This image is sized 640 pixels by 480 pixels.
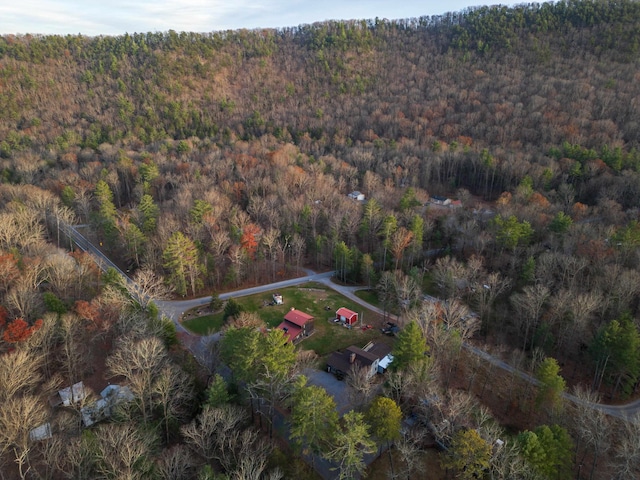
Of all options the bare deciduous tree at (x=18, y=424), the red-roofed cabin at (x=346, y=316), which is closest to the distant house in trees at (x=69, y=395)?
the bare deciduous tree at (x=18, y=424)

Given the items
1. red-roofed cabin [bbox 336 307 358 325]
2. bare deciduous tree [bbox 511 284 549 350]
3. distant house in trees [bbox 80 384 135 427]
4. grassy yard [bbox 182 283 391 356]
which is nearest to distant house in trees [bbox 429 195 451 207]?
grassy yard [bbox 182 283 391 356]

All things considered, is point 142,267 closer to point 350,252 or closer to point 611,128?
point 350,252

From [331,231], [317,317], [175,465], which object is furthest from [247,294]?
[175,465]

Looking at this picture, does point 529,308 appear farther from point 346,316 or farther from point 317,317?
point 317,317

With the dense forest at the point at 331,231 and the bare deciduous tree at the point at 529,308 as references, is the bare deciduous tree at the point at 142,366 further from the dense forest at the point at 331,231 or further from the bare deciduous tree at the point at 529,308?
the bare deciduous tree at the point at 529,308

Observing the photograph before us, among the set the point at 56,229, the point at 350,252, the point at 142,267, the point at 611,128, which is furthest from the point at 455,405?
the point at 611,128

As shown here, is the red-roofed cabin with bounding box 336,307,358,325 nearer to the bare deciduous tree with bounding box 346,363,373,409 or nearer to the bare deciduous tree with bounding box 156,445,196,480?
the bare deciduous tree with bounding box 346,363,373,409
